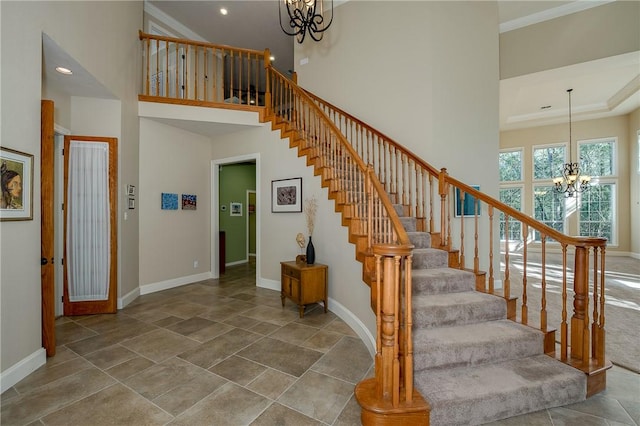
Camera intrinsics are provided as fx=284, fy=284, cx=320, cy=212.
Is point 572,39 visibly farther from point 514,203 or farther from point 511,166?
point 514,203

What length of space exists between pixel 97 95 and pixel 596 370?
6139mm

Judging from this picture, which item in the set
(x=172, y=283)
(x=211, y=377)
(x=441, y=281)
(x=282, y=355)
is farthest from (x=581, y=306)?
(x=172, y=283)

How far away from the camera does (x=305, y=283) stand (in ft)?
12.1

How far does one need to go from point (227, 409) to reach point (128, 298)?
10.4 feet

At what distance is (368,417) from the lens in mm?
1755

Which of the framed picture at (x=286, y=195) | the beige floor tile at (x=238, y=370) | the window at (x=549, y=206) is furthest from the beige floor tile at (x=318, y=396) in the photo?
the window at (x=549, y=206)

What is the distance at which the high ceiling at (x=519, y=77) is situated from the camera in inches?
201

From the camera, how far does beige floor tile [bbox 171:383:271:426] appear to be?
1.88 metres

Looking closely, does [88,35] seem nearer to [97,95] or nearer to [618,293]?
[97,95]

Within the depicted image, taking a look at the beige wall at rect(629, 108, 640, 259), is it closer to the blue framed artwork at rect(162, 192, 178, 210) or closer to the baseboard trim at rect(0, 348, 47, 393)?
the blue framed artwork at rect(162, 192, 178, 210)

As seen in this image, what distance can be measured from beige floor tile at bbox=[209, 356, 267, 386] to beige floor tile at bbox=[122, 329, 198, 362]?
553 millimetres

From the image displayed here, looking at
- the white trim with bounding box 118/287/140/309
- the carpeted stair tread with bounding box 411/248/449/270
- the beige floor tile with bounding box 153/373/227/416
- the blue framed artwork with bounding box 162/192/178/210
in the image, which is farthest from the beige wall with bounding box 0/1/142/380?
the carpeted stair tread with bounding box 411/248/449/270


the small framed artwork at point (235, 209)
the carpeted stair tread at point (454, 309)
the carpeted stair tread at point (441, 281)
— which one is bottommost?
the carpeted stair tread at point (454, 309)

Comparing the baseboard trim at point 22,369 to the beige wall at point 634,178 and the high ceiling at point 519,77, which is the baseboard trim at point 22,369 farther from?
the beige wall at point 634,178
